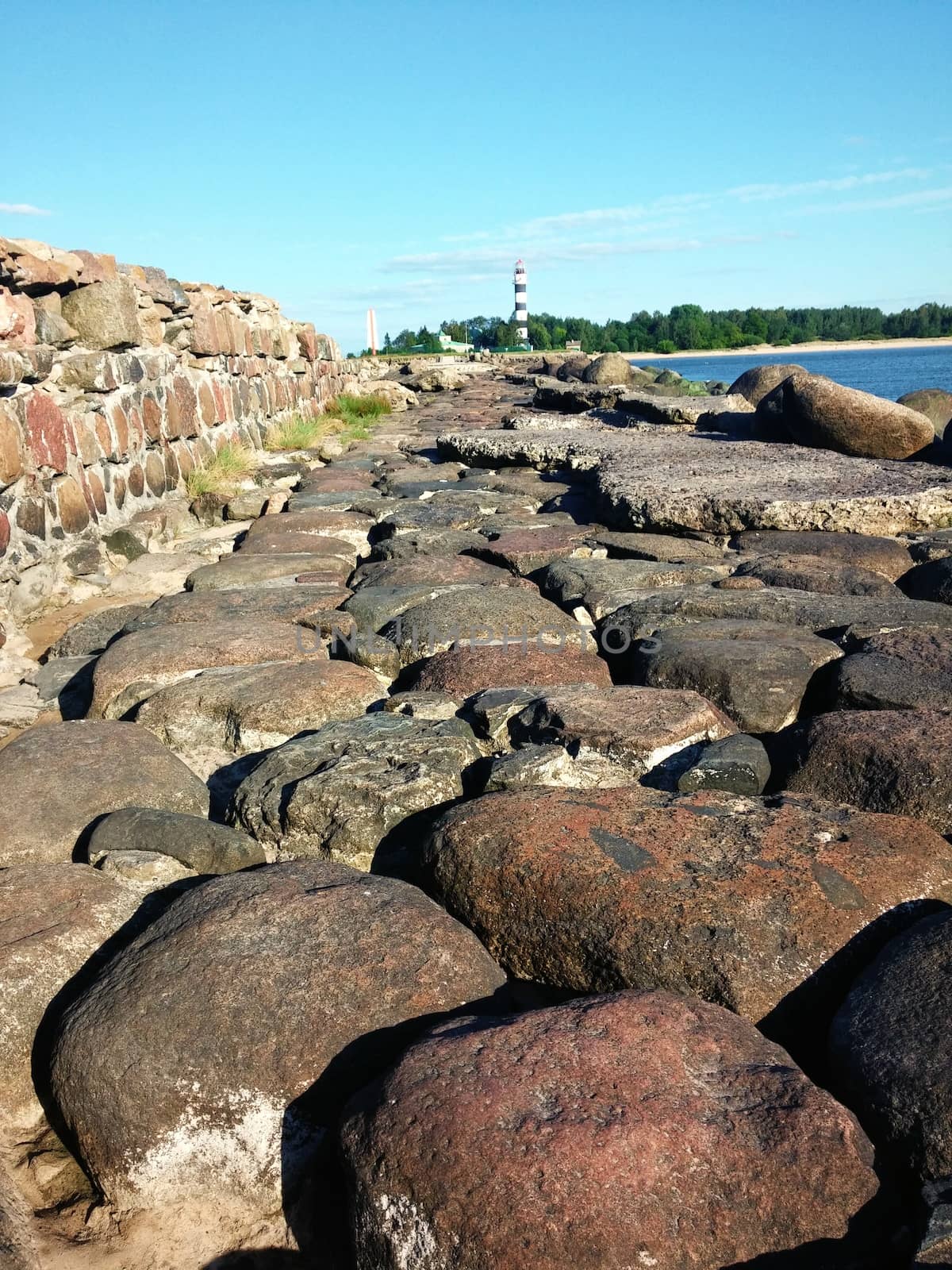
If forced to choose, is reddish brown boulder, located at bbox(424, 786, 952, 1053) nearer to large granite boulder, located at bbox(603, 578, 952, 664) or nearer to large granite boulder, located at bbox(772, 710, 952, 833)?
large granite boulder, located at bbox(772, 710, 952, 833)

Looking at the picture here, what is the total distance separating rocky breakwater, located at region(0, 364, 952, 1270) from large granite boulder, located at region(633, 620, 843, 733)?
0.01 m

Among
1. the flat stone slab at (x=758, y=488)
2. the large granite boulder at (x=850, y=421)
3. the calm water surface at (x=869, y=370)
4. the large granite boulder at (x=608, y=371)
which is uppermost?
the large granite boulder at (x=850, y=421)

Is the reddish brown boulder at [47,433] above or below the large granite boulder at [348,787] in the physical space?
above

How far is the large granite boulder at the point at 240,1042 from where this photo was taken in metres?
1.90

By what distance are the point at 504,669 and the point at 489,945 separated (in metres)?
1.41

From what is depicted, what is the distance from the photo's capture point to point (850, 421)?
6.93 m

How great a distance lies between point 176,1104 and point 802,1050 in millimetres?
1156

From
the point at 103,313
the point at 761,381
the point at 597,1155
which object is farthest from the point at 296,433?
the point at 597,1155

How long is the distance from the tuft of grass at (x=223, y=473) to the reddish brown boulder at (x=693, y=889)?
581cm


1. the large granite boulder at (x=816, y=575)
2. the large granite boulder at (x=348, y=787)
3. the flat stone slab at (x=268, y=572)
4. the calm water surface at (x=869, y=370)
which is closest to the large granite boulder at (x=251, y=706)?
the large granite boulder at (x=348, y=787)

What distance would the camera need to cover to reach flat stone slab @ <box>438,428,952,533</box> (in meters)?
5.33

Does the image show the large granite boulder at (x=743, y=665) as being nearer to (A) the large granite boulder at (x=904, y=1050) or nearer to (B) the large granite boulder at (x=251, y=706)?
(B) the large granite boulder at (x=251, y=706)

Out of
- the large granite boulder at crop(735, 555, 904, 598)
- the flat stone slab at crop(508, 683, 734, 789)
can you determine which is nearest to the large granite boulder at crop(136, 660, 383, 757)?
the flat stone slab at crop(508, 683, 734, 789)

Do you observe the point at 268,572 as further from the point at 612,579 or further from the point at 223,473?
the point at 223,473
